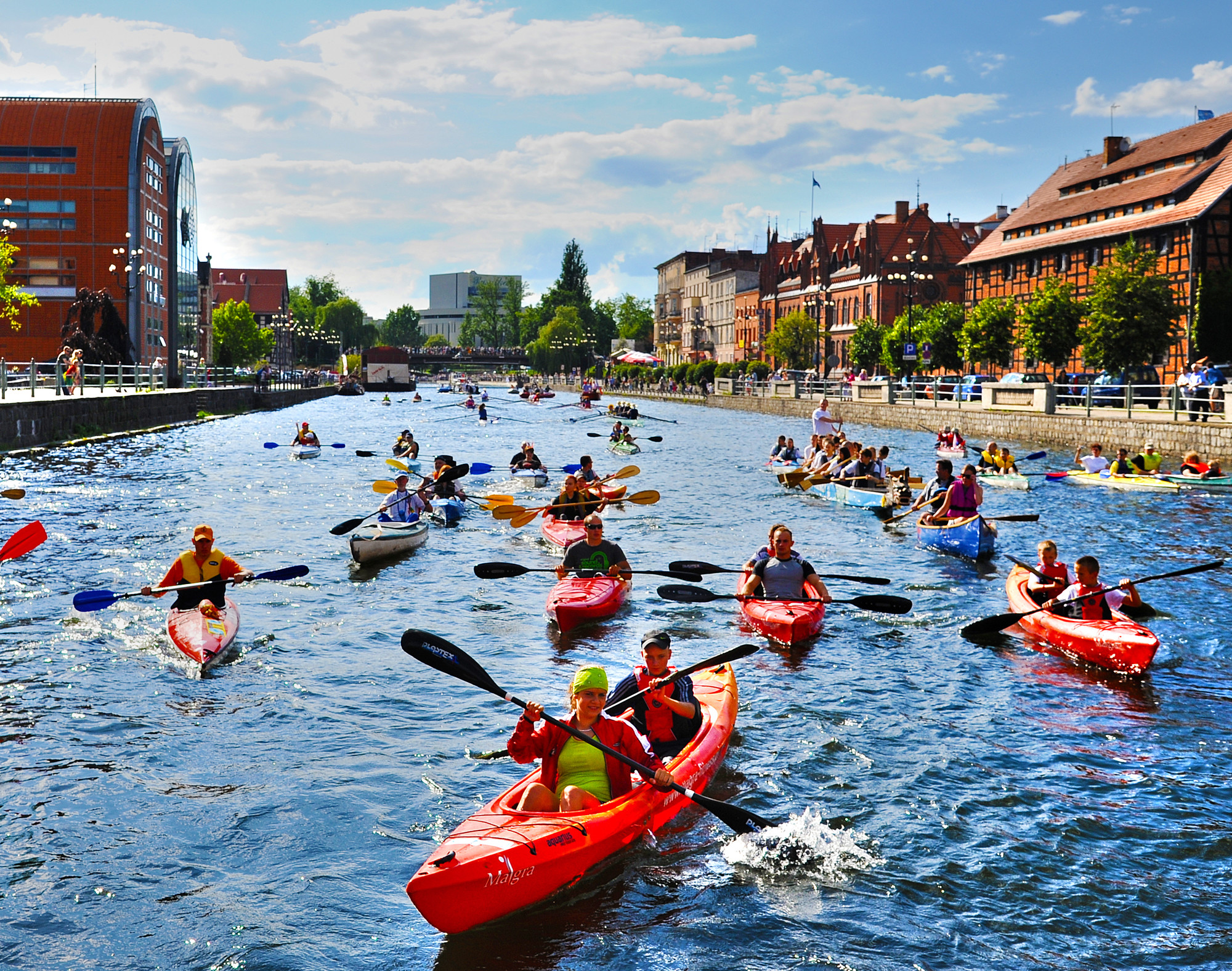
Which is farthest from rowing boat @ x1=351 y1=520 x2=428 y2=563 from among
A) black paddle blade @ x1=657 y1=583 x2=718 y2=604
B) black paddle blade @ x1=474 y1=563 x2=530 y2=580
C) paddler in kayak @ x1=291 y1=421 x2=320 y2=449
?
paddler in kayak @ x1=291 y1=421 x2=320 y2=449

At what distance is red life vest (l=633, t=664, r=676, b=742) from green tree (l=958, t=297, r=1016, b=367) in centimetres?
4877

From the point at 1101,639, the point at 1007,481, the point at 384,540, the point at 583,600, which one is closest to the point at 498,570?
the point at 583,600

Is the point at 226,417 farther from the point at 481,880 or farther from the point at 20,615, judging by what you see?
the point at 481,880

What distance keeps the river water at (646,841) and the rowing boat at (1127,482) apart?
8874 millimetres

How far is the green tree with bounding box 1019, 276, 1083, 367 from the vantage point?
154ft

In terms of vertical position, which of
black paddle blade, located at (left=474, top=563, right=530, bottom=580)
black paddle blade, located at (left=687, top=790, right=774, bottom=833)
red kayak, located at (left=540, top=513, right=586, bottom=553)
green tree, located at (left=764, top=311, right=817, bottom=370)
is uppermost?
green tree, located at (left=764, top=311, right=817, bottom=370)

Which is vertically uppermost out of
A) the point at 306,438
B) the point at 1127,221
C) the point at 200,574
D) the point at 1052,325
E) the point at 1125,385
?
the point at 1127,221

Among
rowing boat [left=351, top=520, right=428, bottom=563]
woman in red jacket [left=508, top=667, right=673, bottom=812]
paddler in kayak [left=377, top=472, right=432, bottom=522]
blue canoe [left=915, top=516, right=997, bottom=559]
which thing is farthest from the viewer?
paddler in kayak [left=377, top=472, right=432, bottom=522]

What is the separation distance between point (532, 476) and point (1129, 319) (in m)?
23.9

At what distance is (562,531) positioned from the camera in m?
20.4

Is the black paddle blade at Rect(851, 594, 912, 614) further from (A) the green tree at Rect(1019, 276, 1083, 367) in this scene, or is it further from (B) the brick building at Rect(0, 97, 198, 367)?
(B) the brick building at Rect(0, 97, 198, 367)

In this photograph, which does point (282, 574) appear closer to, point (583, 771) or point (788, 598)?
point (788, 598)

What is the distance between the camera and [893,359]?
64.9 m

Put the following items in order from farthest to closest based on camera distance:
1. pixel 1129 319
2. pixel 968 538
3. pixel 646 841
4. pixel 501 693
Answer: pixel 1129 319, pixel 968 538, pixel 501 693, pixel 646 841
